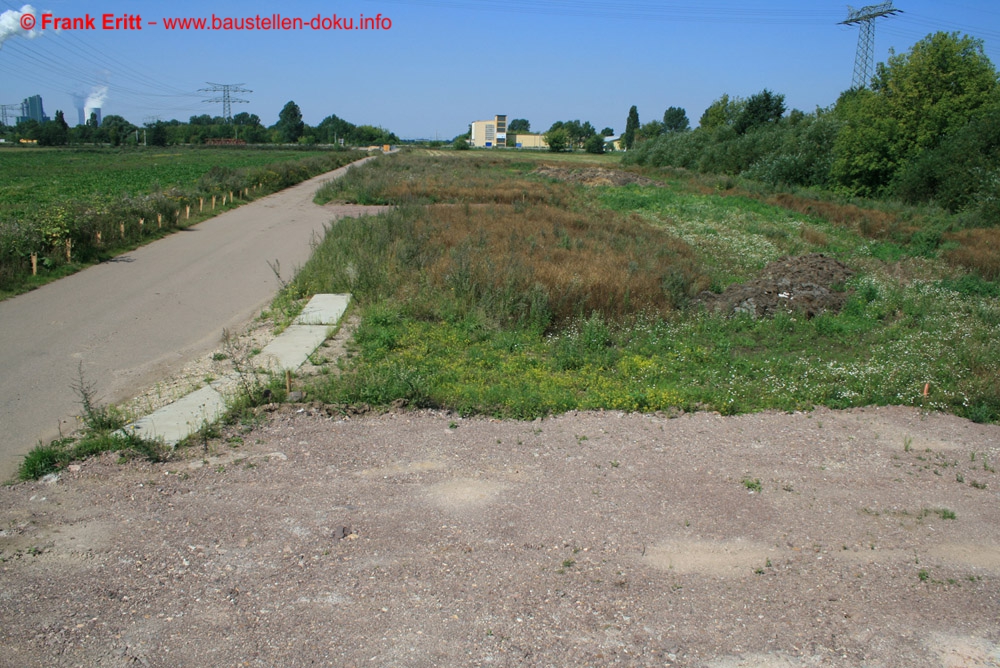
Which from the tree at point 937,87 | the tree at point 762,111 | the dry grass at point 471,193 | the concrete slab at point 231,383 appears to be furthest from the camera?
the tree at point 762,111

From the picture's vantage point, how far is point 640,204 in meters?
33.7

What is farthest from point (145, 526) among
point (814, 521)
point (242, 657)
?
point (814, 521)

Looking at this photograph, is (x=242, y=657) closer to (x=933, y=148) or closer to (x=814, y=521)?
(x=814, y=521)

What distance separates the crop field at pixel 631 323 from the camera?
785 centimetres

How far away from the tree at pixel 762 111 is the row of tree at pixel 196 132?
10370 cm

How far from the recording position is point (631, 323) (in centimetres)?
1156

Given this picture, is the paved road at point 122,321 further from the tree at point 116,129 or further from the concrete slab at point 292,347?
the tree at point 116,129

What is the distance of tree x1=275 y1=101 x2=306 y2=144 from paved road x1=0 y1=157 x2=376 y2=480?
501 ft

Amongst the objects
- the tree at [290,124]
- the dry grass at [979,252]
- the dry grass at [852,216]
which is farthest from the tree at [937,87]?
the tree at [290,124]

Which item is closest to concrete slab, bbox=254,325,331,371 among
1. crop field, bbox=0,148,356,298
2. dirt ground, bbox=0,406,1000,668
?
dirt ground, bbox=0,406,1000,668

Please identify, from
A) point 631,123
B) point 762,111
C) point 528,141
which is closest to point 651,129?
point 631,123

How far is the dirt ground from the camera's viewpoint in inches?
151

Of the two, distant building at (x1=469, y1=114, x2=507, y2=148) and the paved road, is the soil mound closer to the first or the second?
the paved road

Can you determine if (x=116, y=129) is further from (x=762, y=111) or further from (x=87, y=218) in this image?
(x=87, y=218)
